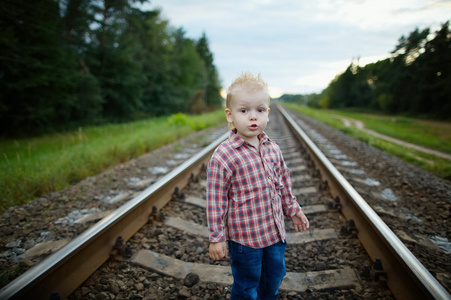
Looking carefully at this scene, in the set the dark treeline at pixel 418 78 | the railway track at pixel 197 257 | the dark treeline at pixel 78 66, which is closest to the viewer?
the railway track at pixel 197 257

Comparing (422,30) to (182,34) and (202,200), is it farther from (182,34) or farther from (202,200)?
(202,200)

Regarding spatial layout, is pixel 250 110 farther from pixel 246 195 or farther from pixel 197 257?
pixel 197 257

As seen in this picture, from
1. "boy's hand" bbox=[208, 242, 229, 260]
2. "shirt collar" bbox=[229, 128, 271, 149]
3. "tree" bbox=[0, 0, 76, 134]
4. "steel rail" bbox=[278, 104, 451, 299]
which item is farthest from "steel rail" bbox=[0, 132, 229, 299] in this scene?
"tree" bbox=[0, 0, 76, 134]

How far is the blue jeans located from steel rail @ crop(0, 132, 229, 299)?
1.12 meters

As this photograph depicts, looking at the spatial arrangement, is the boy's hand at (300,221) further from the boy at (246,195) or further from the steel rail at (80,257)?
the steel rail at (80,257)

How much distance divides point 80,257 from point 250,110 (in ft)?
5.28

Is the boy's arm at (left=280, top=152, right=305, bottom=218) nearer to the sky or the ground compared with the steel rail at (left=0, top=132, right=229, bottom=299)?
nearer to the sky

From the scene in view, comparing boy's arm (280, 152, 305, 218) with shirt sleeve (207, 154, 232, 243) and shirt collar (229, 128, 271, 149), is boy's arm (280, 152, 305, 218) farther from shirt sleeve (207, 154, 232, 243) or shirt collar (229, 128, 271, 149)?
shirt sleeve (207, 154, 232, 243)

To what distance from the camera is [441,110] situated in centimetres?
2267

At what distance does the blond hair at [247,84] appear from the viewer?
1354 mm

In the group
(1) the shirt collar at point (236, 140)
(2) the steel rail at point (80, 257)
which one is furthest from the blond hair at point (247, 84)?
(2) the steel rail at point (80, 257)

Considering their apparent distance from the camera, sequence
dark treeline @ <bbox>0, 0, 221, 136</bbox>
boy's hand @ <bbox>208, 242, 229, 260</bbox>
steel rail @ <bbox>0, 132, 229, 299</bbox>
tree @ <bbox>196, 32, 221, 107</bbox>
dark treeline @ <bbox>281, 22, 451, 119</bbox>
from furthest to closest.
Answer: tree @ <bbox>196, 32, 221, 107</bbox> → dark treeline @ <bbox>281, 22, 451, 119</bbox> → dark treeline @ <bbox>0, 0, 221, 136</bbox> → steel rail @ <bbox>0, 132, 229, 299</bbox> → boy's hand @ <bbox>208, 242, 229, 260</bbox>

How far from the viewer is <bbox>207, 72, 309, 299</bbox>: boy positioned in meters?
1.36

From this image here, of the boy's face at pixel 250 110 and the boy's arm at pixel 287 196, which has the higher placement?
the boy's face at pixel 250 110
